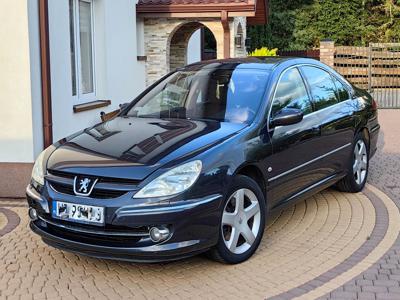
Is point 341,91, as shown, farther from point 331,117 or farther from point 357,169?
point 357,169

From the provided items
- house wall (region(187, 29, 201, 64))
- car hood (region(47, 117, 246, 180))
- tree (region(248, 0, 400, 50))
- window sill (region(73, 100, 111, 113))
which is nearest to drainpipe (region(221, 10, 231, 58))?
house wall (region(187, 29, 201, 64))

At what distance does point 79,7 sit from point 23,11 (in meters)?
2.30

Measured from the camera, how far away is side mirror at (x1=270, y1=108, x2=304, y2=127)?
506 cm

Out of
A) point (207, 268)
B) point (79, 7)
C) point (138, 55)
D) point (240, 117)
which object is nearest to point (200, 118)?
point (240, 117)

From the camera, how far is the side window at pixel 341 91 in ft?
22.0

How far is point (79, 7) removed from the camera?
28.9 feet

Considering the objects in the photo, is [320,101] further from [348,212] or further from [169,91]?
[169,91]

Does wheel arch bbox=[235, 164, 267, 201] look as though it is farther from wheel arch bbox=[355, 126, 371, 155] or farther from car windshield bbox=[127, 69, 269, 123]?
wheel arch bbox=[355, 126, 371, 155]

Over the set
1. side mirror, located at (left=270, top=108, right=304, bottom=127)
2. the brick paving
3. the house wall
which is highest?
the house wall

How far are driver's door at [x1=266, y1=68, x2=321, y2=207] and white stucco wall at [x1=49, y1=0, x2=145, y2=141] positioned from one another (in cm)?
319

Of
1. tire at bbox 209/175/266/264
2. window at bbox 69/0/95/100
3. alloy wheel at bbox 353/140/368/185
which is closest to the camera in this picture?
tire at bbox 209/175/266/264

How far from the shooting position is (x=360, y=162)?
7.14 m

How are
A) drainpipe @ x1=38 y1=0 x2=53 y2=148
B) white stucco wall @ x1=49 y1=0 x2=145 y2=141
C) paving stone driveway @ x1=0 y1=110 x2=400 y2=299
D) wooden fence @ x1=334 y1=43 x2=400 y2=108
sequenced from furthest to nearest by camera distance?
wooden fence @ x1=334 y1=43 x2=400 y2=108 → white stucco wall @ x1=49 y1=0 x2=145 y2=141 → drainpipe @ x1=38 y1=0 x2=53 y2=148 → paving stone driveway @ x1=0 y1=110 x2=400 y2=299

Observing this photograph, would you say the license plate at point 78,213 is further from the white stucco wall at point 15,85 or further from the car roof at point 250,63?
the white stucco wall at point 15,85
